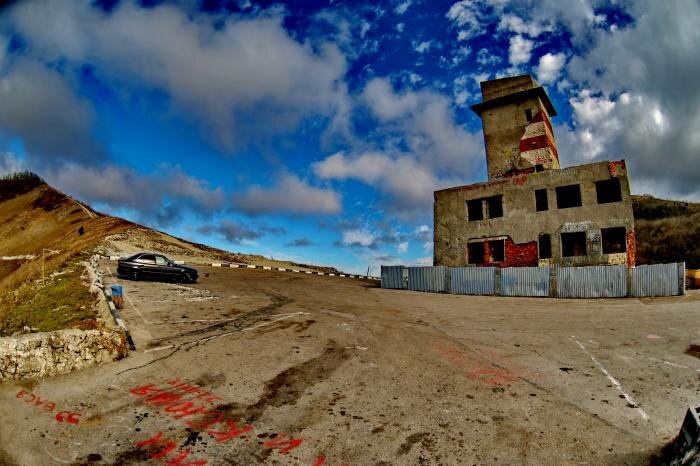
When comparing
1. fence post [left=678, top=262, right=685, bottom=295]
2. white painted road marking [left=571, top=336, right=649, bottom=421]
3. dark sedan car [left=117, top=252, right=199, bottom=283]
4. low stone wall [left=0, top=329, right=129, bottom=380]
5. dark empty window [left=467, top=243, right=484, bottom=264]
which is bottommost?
white painted road marking [left=571, top=336, right=649, bottom=421]

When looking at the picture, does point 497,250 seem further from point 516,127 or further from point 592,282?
point 516,127

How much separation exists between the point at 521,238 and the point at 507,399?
22.3 meters

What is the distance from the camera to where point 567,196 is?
27.2 m

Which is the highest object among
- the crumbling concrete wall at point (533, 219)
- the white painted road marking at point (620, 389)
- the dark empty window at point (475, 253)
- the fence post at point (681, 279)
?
the crumbling concrete wall at point (533, 219)

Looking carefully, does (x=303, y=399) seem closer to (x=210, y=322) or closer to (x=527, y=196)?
(x=210, y=322)

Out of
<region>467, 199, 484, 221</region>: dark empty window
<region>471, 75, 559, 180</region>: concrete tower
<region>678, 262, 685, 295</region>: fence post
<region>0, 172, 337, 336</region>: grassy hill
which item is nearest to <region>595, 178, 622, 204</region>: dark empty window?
<region>471, 75, 559, 180</region>: concrete tower

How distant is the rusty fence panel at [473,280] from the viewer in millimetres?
23987

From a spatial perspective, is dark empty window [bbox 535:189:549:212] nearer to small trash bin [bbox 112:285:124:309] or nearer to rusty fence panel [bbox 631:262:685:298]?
rusty fence panel [bbox 631:262:685:298]

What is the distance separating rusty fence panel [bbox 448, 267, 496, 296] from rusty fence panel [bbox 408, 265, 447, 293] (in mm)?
622

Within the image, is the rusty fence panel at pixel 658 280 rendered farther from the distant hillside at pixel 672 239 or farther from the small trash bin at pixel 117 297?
the small trash bin at pixel 117 297

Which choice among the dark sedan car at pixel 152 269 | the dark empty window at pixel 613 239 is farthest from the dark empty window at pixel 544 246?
the dark sedan car at pixel 152 269

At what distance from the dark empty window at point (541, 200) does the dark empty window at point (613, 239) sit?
3.74 m

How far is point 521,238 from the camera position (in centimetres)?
2716

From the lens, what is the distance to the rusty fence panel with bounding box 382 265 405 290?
27.5 metres
